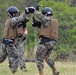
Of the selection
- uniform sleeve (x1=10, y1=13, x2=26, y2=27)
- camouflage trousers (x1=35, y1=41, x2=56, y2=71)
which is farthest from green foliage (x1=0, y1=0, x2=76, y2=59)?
uniform sleeve (x1=10, y1=13, x2=26, y2=27)

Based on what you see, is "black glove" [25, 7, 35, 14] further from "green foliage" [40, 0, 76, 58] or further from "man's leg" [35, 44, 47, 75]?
"green foliage" [40, 0, 76, 58]

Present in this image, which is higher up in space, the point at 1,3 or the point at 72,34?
A: the point at 1,3

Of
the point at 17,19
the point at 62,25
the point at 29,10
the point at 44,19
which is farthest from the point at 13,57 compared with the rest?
the point at 62,25

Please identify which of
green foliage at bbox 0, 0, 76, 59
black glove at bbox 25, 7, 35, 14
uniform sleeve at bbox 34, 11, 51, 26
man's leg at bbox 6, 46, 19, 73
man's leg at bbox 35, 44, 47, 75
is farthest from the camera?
green foliage at bbox 0, 0, 76, 59

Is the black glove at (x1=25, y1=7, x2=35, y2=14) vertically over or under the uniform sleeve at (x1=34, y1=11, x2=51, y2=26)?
over

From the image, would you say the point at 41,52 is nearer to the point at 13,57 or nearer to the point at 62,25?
the point at 13,57

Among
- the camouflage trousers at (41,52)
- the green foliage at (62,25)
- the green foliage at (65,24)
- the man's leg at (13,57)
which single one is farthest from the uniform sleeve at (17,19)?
the green foliage at (65,24)

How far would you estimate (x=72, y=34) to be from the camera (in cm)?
2459

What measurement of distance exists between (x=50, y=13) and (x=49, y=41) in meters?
0.72

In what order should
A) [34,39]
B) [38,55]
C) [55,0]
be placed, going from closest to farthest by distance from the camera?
[38,55] → [34,39] → [55,0]

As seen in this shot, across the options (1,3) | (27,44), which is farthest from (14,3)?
(27,44)

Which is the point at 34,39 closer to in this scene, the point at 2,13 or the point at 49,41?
the point at 2,13

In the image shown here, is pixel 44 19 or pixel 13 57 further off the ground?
pixel 44 19

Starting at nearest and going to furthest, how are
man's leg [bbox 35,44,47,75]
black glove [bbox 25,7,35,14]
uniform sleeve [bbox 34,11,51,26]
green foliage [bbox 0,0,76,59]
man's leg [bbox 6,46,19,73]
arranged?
black glove [bbox 25,7,35,14] < uniform sleeve [bbox 34,11,51,26] < man's leg [bbox 35,44,47,75] < man's leg [bbox 6,46,19,73] < green foliage [bbox 0,0,76,59]
